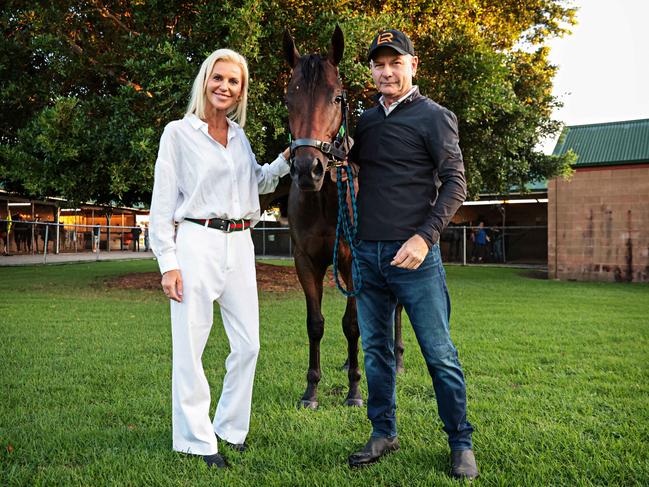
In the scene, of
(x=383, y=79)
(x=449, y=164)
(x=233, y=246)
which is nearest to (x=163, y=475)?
(x=233, y=246)

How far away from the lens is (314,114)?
3.30 meters

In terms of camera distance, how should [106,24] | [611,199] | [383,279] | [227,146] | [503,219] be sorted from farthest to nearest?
[503,219], [611,199], [106,24], [227,146], [383,279]

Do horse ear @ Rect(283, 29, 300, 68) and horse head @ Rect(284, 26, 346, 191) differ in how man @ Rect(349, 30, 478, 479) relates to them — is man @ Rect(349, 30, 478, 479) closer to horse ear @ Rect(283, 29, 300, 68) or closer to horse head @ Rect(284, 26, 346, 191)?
horse head @ Rect(284, 26, 346, 191)

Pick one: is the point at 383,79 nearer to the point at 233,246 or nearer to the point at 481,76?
the point at 233,246

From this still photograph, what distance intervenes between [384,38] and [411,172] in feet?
2.40

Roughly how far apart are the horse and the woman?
40cm

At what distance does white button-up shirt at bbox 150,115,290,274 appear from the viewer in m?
3.16

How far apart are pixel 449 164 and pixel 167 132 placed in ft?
5.28

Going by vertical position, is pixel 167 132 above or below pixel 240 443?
above

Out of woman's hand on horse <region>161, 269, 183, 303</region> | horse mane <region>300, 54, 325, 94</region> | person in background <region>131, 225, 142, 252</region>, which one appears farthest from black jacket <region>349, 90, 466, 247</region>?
person in background <region>131, 225, 142, 252</region>

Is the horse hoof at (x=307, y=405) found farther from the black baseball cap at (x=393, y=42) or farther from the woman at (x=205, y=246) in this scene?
the black baseball cap at (x=393, y=42)

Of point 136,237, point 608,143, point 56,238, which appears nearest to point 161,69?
point 608,143

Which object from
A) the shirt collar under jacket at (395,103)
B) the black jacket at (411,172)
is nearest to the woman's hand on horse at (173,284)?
the black jacket at (411,172)

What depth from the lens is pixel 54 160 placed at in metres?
10.9
